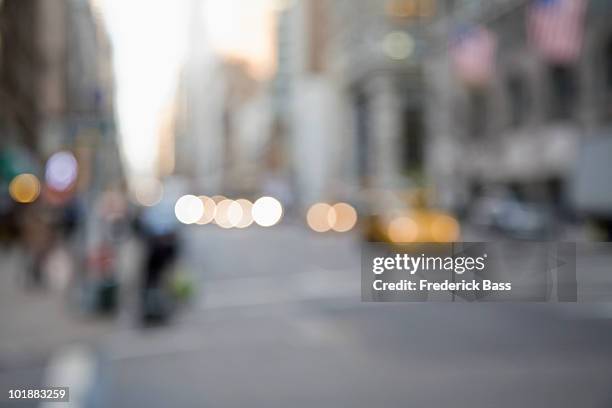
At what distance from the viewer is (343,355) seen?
23.7 feet

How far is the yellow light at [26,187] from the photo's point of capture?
774 inches

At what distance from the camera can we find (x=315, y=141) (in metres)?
7.50

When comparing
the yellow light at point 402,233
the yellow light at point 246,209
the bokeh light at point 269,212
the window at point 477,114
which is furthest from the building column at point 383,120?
the window at point 477,114

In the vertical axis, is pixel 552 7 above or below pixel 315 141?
above

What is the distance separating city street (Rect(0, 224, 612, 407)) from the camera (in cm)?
312

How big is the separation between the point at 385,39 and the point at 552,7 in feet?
21.2

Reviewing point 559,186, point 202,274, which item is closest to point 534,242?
point 202,274

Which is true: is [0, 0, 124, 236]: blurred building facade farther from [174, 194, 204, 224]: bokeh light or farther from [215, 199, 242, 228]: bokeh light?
[215, 199, 242, 228]: bokeh light

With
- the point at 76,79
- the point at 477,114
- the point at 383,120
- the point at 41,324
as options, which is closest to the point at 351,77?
the point at 383,120

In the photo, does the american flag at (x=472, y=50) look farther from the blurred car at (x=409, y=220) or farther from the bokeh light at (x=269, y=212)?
the bokeh light at (x=269, y=212)

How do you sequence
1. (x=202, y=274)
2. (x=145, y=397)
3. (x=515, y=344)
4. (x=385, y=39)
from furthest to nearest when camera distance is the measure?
(x=202, y=274)
(x=515, y=344)
(x=145, y=397)
(x=385, y=39)

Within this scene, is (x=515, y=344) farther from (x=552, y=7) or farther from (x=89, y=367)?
(x=552, y=7)

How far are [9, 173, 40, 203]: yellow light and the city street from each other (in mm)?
8649

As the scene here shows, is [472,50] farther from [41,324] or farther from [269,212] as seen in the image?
[41,324]
